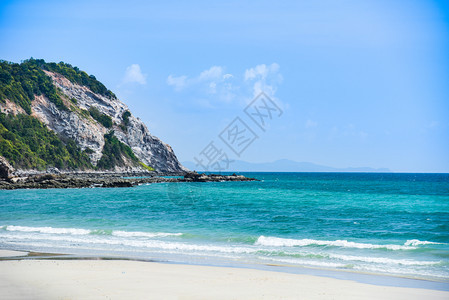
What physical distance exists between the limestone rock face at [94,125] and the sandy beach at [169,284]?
114 m

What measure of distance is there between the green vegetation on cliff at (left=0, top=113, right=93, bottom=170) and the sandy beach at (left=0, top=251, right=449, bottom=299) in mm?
91156

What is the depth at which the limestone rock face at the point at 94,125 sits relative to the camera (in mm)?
119250

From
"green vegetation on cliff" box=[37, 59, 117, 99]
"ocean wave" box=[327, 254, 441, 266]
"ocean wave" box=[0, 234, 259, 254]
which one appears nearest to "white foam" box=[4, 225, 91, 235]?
"ocean wave" box=[0, 234, 259, 254]

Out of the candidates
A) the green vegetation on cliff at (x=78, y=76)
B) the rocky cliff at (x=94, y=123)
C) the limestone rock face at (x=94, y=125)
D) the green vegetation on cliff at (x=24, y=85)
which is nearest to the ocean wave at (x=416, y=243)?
the rocky cliff at (x=94, y=123)

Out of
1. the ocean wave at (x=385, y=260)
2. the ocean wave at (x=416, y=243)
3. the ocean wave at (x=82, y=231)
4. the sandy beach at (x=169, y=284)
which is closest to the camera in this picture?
the sandy beach at (x=169, y=284)

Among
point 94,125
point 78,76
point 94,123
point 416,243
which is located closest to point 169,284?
point 416,243

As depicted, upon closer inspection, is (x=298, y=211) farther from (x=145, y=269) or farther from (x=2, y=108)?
(x=2, y=108)

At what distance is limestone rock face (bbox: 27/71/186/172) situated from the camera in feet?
391

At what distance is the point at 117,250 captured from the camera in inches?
703

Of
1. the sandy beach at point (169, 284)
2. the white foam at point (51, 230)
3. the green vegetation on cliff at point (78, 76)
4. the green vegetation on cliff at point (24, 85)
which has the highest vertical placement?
the green vegetation on cliff at point (78, 76)

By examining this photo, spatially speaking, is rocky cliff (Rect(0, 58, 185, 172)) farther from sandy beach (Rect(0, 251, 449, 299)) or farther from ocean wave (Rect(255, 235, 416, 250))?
sandy beach (Rect(0, 251, 449, 299))

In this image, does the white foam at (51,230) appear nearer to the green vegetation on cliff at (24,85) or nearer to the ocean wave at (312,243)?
the ocean wave at (312,243)

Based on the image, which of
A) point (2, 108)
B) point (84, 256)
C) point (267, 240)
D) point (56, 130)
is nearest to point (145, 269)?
point (84, 256)

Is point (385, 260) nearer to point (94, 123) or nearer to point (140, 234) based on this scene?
point (140, 234)
